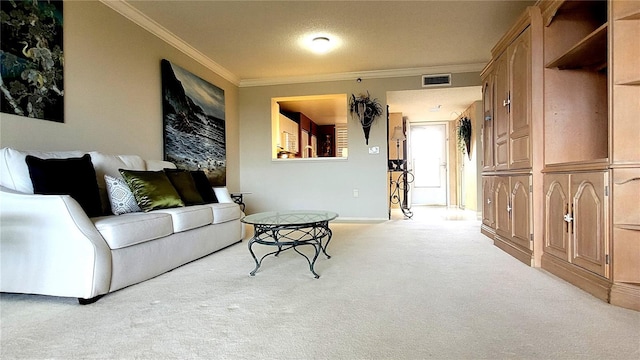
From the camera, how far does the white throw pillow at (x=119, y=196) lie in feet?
7.69

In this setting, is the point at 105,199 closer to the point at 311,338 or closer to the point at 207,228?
the point at 207,228

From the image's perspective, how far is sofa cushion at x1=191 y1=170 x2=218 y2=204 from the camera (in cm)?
330

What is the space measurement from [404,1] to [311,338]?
9.77 feet

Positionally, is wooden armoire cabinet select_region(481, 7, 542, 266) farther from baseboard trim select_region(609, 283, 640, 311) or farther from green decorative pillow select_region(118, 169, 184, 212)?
green decorative pillow select_region(118, 169, 184, 212)

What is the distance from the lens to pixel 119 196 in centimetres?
236

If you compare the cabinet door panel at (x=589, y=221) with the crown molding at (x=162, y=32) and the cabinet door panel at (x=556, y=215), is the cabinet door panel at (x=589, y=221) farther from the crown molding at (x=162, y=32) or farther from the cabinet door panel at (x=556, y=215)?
the crown molding at (x=162, y=32)

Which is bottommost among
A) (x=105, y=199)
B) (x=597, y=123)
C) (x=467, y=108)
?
(x=105, y=199)

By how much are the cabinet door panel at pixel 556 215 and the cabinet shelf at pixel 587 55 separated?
31.5 inches

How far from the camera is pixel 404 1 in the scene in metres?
3.04

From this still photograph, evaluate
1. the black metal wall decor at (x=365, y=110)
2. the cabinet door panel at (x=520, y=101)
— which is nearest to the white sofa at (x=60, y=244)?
the cabinet door panel at (x=520, y=101)

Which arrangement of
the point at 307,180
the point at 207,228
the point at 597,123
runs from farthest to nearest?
the point at 307,180 < the point at 207,228 < the point at 597,123

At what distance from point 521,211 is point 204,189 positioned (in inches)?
114

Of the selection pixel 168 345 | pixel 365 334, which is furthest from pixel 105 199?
pixel 365 334

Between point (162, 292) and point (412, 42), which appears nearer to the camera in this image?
point (162, 292)
